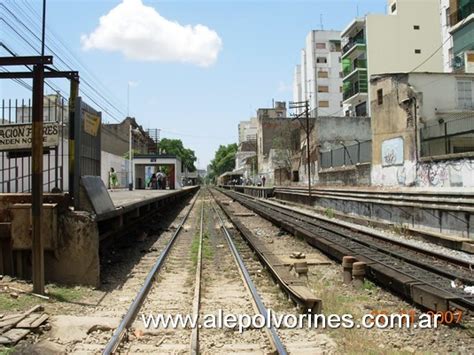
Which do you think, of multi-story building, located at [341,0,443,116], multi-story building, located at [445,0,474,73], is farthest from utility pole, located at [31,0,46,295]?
multi-story building, located at [341,0,443,116]

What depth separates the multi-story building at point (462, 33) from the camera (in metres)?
30.5

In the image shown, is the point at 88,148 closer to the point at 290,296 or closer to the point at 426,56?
the point at 290,296

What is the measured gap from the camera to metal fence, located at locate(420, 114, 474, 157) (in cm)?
2141

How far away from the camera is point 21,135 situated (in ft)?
25.5

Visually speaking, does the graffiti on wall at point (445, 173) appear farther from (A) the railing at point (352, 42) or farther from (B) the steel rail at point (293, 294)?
(A) the railing at point (352, 42)

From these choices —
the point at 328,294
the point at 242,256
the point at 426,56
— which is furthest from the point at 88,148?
the point at 426,56

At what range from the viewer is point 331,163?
36875mm

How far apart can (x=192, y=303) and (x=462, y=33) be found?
32323mm

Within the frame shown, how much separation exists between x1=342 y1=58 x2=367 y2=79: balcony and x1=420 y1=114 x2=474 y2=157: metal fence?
28.7 m

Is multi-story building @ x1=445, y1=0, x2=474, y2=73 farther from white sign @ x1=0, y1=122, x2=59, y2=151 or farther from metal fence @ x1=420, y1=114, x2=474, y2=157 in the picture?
→ white sign @ x1=0, y1=122, x2=59, y2=151

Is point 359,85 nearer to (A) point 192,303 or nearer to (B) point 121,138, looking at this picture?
(B) point 121,138

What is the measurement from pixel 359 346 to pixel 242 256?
6.10m

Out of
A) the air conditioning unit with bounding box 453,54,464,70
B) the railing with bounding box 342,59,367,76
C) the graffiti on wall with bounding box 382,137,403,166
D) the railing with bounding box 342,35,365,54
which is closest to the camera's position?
the graffiti on wall with bounding box 382,137,403,166

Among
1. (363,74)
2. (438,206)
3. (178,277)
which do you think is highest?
(363,74)
